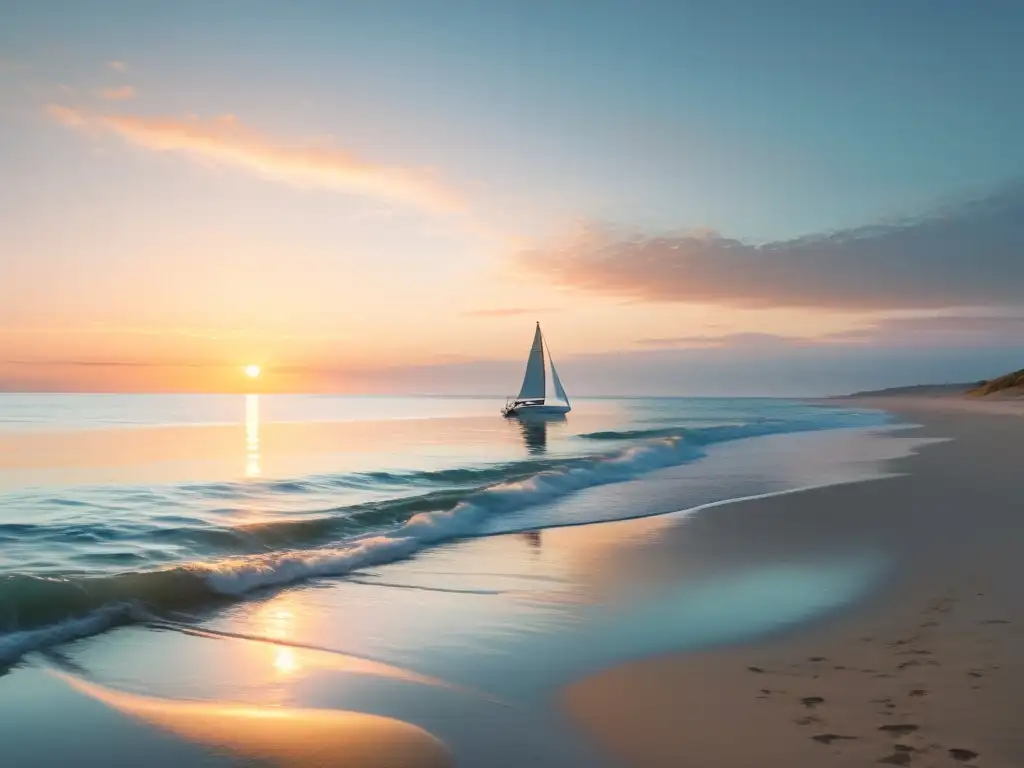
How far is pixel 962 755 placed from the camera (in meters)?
4.57

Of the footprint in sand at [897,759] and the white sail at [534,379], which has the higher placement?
the white sail at [534,379]

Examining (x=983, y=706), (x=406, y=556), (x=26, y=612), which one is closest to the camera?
(x=983, y=706)

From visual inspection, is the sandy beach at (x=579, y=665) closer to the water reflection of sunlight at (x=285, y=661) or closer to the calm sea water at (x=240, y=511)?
the water reflection of sunlight at (x=285, y=661)

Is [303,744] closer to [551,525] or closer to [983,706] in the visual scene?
[983,706]

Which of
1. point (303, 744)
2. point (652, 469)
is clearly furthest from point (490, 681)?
point (652, 469)

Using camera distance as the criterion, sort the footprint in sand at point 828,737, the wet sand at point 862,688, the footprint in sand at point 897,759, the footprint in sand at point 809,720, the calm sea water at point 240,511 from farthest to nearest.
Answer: the calm sea water at point 240,511, the footprint in sand at point 809,720, the footprint in sand at point 828,737, the wet sand at point 862,688, the footprint in sand at point 897,759

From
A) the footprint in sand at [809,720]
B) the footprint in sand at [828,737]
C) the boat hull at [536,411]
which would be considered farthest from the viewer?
the boat hull at [536,411]

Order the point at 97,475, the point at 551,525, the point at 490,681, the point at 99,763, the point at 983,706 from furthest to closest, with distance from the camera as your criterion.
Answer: the point at 97,475 < the point at 551,525 < the point at 490,681 < the point at 983,706 < the point at 99,763

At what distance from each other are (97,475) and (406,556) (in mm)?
17213

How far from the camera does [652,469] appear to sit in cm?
2717

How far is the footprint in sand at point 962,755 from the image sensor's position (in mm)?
4527

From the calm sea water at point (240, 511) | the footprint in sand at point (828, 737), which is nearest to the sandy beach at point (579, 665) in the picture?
the footprint in sand at point (828, 737)

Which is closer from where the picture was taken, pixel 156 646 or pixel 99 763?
pixel 99 763

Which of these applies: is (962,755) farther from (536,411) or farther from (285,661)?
(536,411)
